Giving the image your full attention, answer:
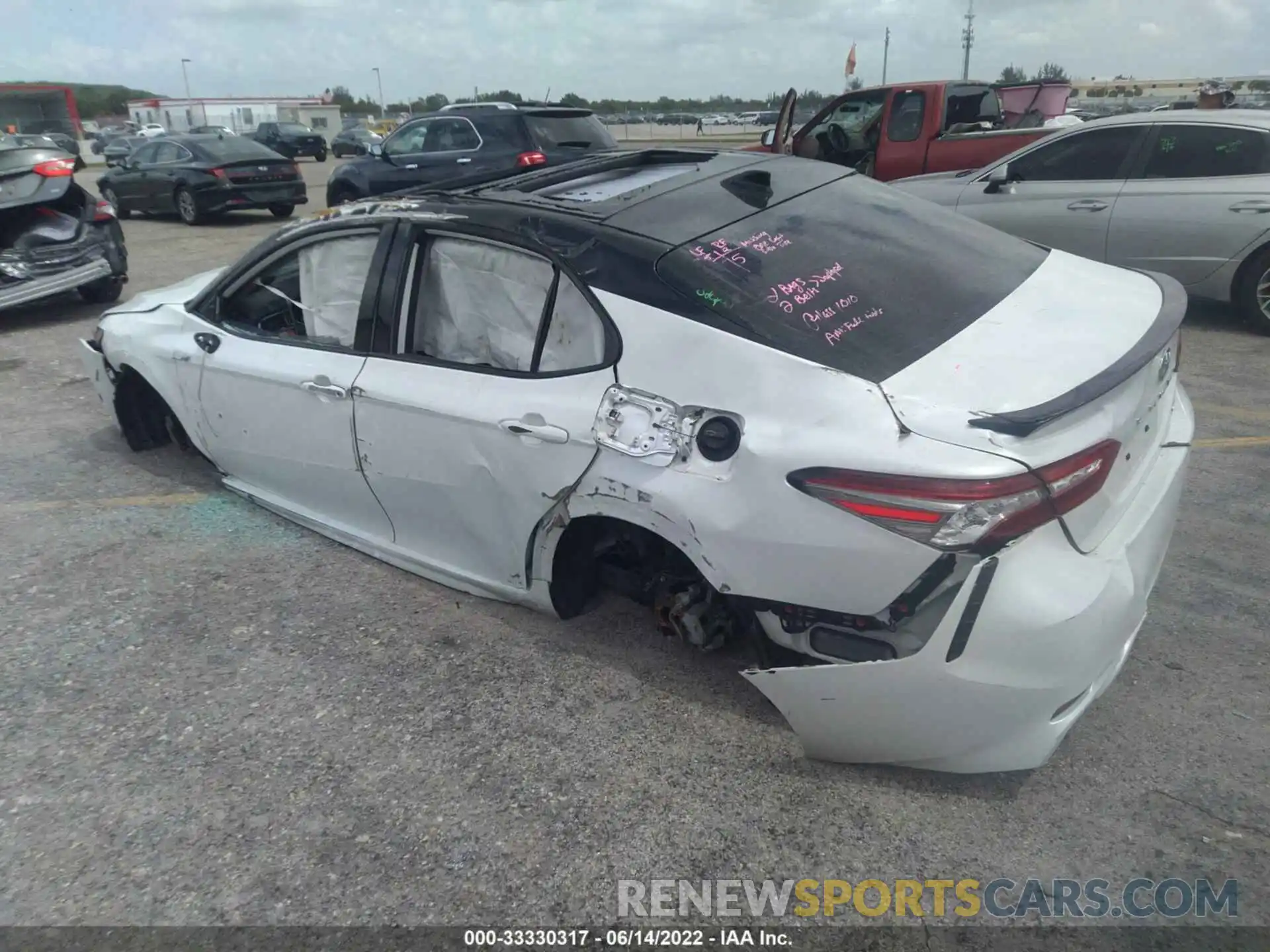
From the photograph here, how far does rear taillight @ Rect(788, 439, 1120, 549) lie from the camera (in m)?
2.09

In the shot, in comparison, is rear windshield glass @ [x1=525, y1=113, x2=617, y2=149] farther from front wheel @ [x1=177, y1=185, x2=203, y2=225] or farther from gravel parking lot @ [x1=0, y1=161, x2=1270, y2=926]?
gravel parking lot @ [x1=0, y1=161, x2=1270, y2=926]

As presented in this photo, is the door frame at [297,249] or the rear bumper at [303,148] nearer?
the door frame at [297,249]

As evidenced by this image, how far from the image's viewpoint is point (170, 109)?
186 feet

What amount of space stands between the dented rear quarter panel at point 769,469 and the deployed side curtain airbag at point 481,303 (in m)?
0.40

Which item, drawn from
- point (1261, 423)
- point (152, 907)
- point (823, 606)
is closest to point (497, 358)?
point (823, 606)

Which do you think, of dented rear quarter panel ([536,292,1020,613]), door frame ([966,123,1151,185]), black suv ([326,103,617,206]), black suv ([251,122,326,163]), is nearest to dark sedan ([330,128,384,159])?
black suv ([251,122,326,163])

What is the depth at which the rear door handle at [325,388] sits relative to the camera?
3.33 meters

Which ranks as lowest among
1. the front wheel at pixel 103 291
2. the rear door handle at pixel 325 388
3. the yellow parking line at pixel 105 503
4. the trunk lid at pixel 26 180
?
the yellow parking line at pixel 105 503

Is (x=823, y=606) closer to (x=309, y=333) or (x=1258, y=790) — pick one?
(x=1258, y=790)

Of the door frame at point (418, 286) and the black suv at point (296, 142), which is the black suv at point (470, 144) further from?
the black suv at point (296, 142)

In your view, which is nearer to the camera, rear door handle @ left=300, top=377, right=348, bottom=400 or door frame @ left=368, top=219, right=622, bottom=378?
door frame @ left=368, top=219, right=622, bottom=378

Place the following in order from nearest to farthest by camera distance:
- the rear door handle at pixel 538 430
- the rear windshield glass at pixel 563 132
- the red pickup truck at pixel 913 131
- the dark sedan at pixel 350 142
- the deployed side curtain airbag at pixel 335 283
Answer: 1. the rear door handle at pixel 538 430
2. the deployed side curtain airbag at pixel 335 283
3. the red pickup truck at pixel 913 131
4. the rear windshield glass at pixel 563 132
5. the dark sedan at pixel 350 142

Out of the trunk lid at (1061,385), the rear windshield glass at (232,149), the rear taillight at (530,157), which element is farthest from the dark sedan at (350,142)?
the trunk lid at (1061,385)

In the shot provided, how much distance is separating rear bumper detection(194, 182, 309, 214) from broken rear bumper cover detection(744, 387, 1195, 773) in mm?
14195
